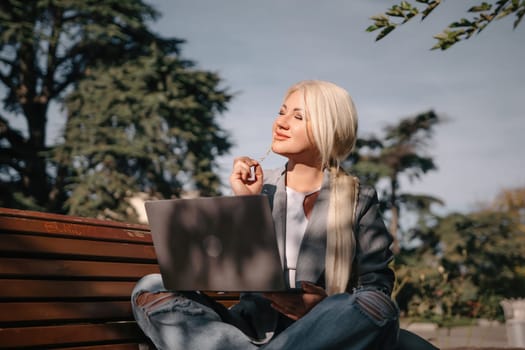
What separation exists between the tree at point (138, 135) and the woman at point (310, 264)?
442 inches

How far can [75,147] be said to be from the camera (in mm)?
13633

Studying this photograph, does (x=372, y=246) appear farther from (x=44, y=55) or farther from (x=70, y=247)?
(x=44, y=55)

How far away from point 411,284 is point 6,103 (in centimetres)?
1271

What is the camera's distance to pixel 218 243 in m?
1.83

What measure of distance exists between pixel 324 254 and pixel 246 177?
1.61ft

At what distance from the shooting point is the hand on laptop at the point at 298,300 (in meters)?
1.98

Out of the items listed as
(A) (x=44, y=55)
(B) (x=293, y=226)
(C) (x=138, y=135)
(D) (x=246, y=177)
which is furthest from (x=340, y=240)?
(A) (x=44, y=55)

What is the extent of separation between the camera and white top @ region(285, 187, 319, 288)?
2365mm

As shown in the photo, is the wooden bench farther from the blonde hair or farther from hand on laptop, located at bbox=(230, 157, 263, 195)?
Result: the blonde hair

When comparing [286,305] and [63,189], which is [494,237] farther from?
[286,305]

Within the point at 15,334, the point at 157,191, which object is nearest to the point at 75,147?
the point at 157,191

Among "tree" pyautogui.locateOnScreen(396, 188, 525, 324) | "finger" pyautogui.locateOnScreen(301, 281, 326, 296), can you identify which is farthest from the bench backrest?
"tree" pyautogui.locateOnScreen(396, 188, 525, 324)

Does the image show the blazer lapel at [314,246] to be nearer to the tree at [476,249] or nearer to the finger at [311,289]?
the finger at [311,289]

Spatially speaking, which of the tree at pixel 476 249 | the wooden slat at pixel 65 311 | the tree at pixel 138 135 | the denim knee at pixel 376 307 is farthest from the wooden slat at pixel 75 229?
the tree at pixel 476 249
